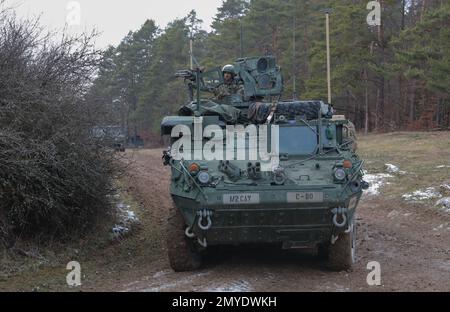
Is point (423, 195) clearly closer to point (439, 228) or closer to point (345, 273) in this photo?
point (439, 228)

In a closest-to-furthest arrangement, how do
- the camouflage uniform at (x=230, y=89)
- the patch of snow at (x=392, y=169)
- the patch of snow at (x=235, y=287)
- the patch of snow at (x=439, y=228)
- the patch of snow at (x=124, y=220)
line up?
the patch of snow at (x=235, y=287), the patch of snow at (x=124, y=220), the camouflage uniform at (x=230, y=89), the patch of snow at (x=439, y=228), the patch of snow at (x=392, y=169)

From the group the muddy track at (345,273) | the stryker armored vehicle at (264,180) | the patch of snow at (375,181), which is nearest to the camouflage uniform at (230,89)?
the stryker armored vehicle at (264,180)

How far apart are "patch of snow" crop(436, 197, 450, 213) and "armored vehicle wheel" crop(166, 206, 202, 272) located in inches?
232

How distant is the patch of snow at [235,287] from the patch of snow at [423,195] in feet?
23.1

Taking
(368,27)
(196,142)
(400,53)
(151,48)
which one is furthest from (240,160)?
(151,48)

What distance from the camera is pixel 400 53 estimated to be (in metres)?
30.0

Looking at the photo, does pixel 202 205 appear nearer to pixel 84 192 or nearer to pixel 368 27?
pixel 84 192

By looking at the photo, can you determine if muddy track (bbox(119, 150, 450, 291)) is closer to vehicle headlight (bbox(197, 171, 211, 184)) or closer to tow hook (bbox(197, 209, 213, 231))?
tow hook (bbox(197, 209, 213, 231))

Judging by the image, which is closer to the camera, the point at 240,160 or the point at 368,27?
the point at 240,160

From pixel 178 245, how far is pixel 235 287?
49.5 inches

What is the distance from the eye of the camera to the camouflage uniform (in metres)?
11.0

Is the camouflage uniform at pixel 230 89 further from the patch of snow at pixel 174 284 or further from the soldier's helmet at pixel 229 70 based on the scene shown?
the patch of snow at pixel 174 284

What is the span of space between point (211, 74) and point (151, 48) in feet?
145

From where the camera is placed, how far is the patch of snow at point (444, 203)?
1230 cm
